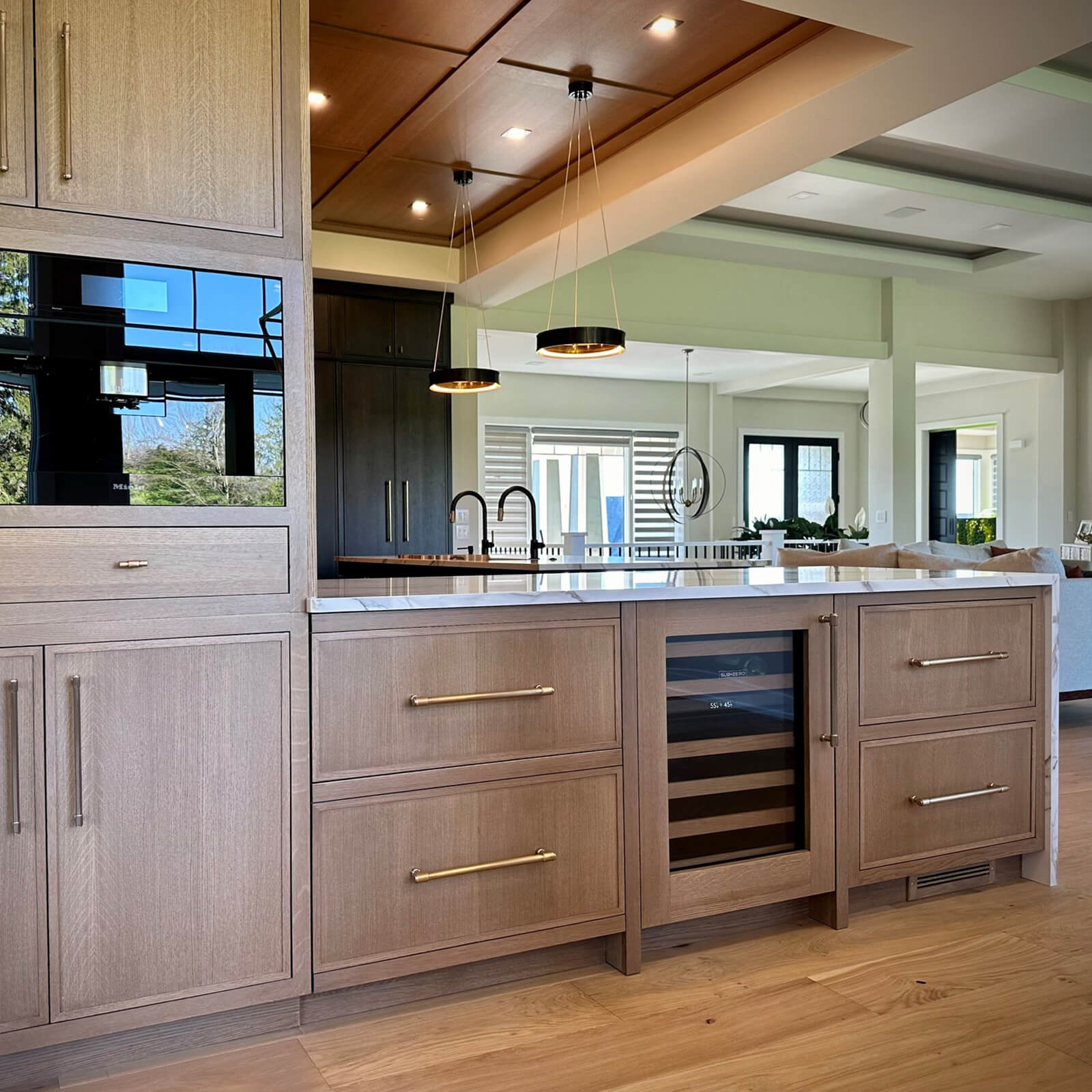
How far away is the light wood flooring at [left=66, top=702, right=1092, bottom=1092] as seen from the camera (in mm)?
1845

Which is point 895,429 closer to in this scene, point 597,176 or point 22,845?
point 597,176

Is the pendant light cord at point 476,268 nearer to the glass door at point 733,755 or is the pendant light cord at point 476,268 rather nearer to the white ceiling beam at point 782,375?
the white ceiling beam at point 782,375

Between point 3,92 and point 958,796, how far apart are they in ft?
8.68

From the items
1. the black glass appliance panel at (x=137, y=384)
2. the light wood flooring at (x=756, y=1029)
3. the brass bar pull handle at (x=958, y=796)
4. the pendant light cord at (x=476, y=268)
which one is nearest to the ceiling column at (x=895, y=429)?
the pendant light cord at (x=476, y=268)

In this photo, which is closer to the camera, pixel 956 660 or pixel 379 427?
pixel 956 660

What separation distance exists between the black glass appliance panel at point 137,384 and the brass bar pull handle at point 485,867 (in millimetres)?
802

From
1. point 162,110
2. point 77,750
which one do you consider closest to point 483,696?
point 77,750

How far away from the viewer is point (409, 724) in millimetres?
2080

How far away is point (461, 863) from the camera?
2119 millimetres

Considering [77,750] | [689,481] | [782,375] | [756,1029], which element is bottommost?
[756,1029]

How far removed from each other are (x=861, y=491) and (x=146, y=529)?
1239 centimetres

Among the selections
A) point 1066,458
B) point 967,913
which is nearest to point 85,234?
point 967,913

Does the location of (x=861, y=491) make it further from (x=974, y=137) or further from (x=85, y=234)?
(x=85, y=234)

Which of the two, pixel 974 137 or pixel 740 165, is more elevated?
pixel 974 137
